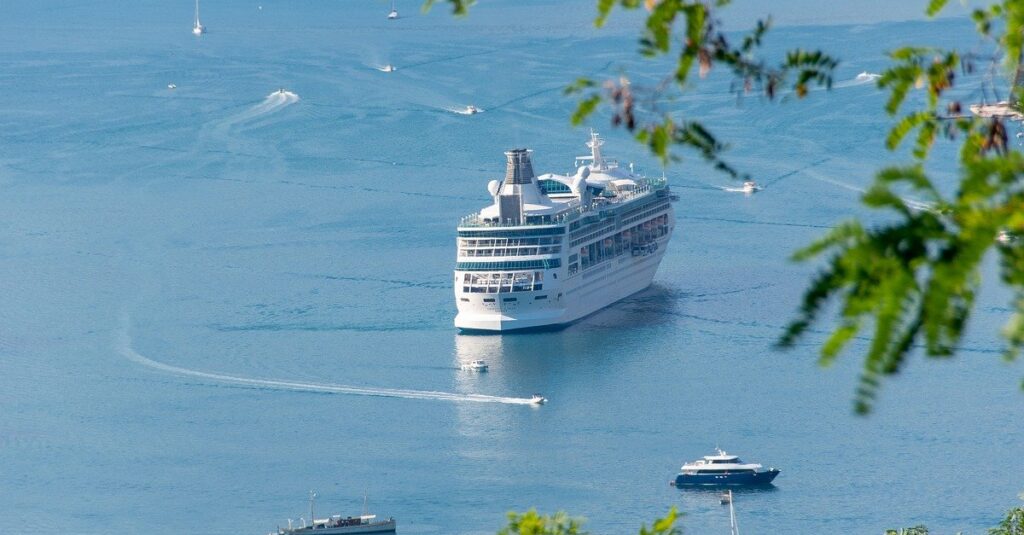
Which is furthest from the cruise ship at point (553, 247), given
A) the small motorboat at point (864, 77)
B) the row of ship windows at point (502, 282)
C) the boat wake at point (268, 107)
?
the boat wake at point (268, 107)

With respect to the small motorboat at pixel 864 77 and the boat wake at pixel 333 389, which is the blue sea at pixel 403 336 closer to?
the boat wake at pixel 333 389

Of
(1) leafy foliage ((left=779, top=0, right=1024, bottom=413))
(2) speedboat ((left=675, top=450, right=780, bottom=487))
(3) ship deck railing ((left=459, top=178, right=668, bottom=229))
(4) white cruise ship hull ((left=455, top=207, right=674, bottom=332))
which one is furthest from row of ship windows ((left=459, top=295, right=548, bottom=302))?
(1) leafy foliage ((left=779, top=0, right=1024, bottom=413))

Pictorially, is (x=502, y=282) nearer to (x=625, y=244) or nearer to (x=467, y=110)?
(x=625, y=244)

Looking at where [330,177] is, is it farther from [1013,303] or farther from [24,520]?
[1013,303]

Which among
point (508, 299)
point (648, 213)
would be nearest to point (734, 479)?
point (508, 299)

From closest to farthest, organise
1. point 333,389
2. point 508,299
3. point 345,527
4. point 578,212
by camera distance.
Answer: point 345,527 < point 333,389 < point 508,299 < point 578,212

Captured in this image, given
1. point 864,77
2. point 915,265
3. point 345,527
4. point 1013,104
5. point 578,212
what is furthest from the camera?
point 864,77

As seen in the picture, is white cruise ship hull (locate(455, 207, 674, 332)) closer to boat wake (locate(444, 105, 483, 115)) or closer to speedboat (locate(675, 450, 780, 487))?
speedboat (locate(675, 450, 780, 487))
